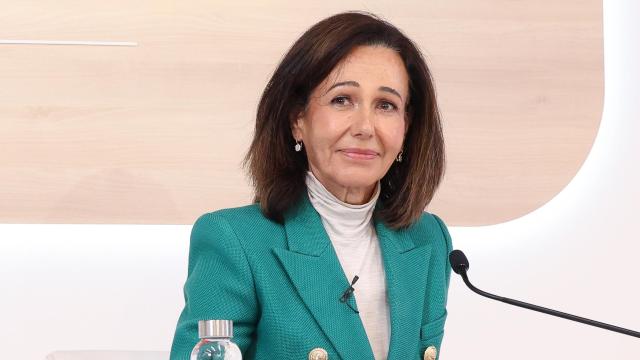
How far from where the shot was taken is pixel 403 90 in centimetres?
221

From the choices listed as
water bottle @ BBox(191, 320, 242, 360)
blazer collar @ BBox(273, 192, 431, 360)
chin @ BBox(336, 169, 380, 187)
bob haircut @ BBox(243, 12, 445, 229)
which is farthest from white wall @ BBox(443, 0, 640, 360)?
water bottle @ BBox(191, 320, 242, 360)

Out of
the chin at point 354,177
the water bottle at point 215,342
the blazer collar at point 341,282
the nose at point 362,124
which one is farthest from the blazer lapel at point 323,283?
the water bottle at point 215,342

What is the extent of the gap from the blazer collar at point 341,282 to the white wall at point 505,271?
1110 millimetres

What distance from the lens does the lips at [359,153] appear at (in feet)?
6.97

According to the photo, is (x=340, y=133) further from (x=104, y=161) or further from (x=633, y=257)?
(x=633, y=257)

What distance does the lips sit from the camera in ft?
6.97

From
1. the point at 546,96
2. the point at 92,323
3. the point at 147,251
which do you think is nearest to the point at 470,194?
the point at 546,96

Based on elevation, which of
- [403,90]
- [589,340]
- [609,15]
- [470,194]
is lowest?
[589,340]

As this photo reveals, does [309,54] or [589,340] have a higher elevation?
[309,54]

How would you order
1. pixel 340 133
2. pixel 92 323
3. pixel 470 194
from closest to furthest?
pixel 340 133 → pixel 92 323 → pixel 470 194

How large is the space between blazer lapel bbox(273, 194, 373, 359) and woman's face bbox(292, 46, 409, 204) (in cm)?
13

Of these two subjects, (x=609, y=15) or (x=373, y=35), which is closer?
(x=373, y=35)

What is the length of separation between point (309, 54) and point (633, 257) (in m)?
1.72

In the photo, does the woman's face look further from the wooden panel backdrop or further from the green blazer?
the wooden panel backdrop
